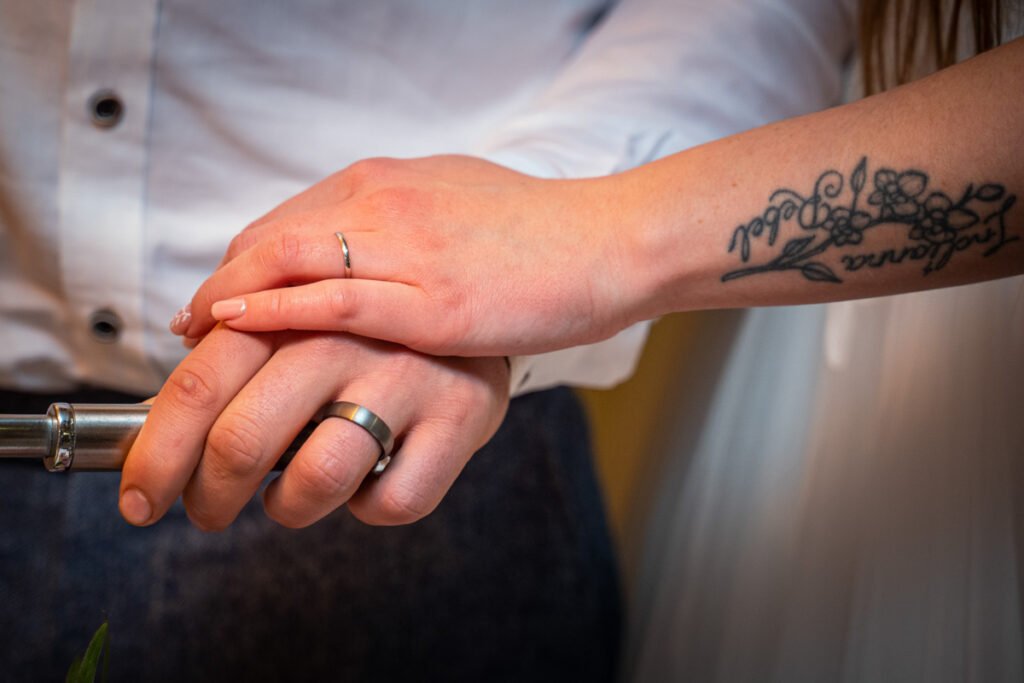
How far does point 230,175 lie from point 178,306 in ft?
0.42

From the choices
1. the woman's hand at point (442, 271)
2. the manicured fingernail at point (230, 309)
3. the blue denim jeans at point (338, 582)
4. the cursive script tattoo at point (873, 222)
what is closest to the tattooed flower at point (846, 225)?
the cursive script tattoo at point (873, 222)

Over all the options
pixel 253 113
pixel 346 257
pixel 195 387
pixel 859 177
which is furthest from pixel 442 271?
pixel 253 113

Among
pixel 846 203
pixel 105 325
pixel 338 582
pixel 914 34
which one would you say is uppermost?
pixel 914 34

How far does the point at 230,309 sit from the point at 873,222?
403 millimetres

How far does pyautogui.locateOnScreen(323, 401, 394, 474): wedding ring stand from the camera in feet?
1.84

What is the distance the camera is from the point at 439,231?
59 cm

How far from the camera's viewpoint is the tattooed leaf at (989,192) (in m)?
0.54

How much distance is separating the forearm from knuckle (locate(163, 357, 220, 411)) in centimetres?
27

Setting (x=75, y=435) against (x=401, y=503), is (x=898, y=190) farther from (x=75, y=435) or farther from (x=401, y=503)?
(x=75, y=435)

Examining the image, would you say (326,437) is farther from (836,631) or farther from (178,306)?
(836,631)

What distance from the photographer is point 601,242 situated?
Answer: 23.6 inches

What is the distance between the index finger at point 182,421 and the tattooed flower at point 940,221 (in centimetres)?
42

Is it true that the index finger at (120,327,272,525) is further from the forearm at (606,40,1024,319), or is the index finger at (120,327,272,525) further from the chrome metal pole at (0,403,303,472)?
the forearm at (606,40,1024,319)

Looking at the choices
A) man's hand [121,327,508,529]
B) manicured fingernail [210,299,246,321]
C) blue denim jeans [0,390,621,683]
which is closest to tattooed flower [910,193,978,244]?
man's hand [121,327,508,529]
